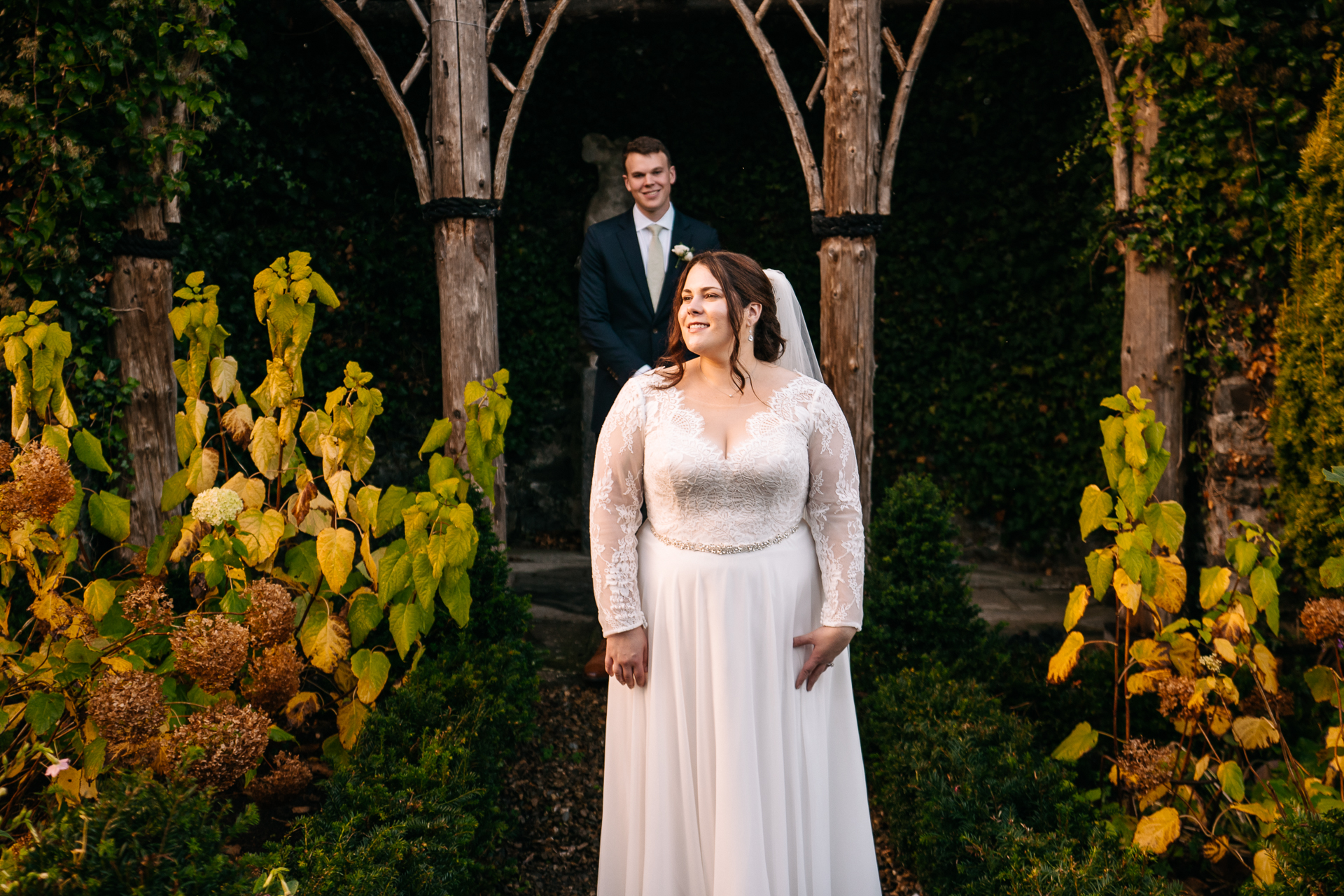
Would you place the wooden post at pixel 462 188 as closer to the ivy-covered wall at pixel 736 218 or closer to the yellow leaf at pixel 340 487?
the ivy-covered wall at pixel 736 218

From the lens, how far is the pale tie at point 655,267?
14.6 ft

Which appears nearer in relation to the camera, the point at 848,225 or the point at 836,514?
the point at 836,514

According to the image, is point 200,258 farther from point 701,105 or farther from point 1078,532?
point 1078,532

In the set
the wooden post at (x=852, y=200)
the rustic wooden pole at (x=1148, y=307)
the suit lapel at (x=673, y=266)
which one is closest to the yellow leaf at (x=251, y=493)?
the suit lapel at (x=673, y=266)

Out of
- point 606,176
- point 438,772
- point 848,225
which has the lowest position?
point 438,772

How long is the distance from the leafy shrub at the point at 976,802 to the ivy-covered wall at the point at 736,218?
313cm

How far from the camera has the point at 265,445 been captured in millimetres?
3119

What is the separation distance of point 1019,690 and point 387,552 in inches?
102

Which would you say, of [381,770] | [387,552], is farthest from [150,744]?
[387,552]

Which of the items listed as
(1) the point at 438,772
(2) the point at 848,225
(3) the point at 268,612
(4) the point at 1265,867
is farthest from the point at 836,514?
(2) the point at 848,225

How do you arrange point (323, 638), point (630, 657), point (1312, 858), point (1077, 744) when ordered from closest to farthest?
1. point (1312, 858)
2. point (630, 657)
3. point (323, 638)
4. point (1077, 744)

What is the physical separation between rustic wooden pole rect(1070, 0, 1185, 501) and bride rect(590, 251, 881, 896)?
2.76 meters

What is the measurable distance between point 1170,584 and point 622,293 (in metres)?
2.63

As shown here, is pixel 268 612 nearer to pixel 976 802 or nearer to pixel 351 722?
pixel 351 722
